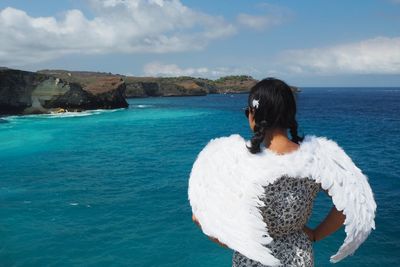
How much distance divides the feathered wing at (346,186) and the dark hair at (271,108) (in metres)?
0.34

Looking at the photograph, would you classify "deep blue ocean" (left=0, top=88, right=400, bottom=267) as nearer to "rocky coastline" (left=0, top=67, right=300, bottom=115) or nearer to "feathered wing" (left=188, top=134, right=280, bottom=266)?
"feathered wing" (left=188, top=134, right=280, bottom=266)

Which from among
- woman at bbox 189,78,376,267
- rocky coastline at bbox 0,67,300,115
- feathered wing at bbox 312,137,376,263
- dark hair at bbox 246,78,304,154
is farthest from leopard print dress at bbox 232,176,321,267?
rocky coastline at bbox 0,67,300,115

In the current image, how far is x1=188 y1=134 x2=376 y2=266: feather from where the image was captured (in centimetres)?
259

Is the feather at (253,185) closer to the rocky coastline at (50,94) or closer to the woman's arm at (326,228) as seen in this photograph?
the woman's arm at (326,228)

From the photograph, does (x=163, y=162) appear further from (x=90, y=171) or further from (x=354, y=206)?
(x=354, y=206)

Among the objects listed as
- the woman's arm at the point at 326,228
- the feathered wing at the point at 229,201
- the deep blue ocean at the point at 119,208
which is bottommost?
the deep blue ocean at the point at 119,208

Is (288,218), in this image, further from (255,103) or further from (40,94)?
(40,94)

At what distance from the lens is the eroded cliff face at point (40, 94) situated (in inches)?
2287

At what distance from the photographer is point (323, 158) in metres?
2.78

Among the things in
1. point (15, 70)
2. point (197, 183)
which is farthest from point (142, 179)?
point (15, 70)

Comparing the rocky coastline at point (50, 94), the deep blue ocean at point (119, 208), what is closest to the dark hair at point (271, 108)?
the deep blue ocean at point (119, 208)

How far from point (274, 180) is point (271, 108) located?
467 mm

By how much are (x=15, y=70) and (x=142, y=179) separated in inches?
1825

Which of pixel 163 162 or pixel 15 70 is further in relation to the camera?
pixel 15 70
